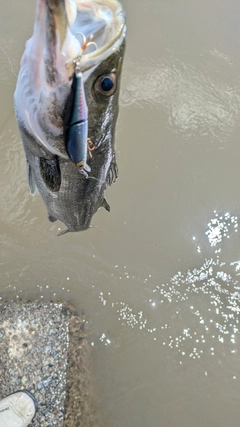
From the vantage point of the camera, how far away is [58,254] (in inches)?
114

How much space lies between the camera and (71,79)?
0.99m

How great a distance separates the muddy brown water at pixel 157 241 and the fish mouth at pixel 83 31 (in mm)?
2051

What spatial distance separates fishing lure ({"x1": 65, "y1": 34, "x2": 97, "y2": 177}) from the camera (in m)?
0.96

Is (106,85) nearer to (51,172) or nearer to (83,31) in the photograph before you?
(83,31)

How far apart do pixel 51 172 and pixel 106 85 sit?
456 mm

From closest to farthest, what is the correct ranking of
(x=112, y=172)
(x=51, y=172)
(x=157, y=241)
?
(x=51, y=172) < (x=112, y=172) < (x=157, y=241)

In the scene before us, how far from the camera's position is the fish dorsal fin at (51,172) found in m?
1.31

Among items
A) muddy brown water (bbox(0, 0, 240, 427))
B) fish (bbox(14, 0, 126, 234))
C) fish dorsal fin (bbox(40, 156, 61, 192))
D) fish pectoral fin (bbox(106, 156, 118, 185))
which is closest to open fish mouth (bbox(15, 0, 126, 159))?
fish (bbox(14, 0, 126, 234))

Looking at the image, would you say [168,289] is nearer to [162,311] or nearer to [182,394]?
[162,311]

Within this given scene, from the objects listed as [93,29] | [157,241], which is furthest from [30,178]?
[157,241]

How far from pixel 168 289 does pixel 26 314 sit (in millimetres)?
1177

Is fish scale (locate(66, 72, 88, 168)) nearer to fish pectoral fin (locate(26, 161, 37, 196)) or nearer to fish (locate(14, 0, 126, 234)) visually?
fish (locate(14, 0, 126, 234))

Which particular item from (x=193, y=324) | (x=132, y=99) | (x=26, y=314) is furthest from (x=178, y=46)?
(x=26, y=314)

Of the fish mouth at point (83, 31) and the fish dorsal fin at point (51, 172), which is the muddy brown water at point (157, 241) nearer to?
the fish dorsal fin at point (51, 172)
